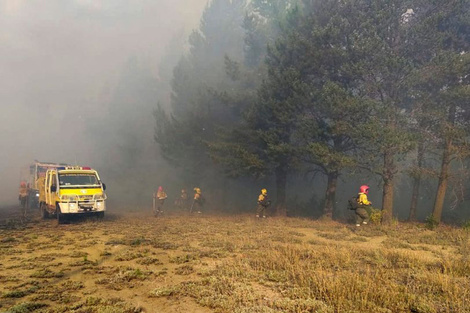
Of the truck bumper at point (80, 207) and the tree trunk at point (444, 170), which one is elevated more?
the tree trunk at point (444, 170)

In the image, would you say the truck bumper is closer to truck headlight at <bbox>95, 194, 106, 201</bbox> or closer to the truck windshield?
truck headlight at <bbox>95, 194, 106, 201</bbox>

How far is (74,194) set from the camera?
1496 centimetres

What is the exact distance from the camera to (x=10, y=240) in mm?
11086

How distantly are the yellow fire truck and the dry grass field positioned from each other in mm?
2352

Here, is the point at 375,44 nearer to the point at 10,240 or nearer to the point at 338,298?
the point at 338,298

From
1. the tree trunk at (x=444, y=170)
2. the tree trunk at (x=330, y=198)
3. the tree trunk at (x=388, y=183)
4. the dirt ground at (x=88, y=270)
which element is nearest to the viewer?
the dirt ground at (x=88, y=270)

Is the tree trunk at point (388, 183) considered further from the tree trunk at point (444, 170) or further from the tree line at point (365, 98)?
the tree trunk at point (444, 170)

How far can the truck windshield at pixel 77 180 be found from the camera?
15438mm

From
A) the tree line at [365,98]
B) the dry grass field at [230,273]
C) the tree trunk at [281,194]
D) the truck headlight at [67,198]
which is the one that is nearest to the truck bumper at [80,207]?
the truck headlight at [67,198]

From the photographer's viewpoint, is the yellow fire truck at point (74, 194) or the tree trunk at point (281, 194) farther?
the tree trunk at point (281, 194)

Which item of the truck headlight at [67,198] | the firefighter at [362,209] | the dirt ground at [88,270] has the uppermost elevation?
the firefighter at [362,209]

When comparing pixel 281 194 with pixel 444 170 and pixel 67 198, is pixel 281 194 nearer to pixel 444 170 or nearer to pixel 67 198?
pixel 444 170

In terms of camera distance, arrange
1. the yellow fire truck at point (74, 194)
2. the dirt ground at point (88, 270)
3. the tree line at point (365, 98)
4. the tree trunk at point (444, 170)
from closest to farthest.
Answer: the dirt ground at point (88, 270) → the tree line at point (365, 98) → the yellow fire truck at point (74, 194) → the tree trunk at point (444, 170)

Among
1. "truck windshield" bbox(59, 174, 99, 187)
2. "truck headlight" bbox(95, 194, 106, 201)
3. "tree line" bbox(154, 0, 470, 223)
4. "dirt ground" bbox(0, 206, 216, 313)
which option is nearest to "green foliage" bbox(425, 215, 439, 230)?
"tree line" bbox(154, 0, 470, 223)
